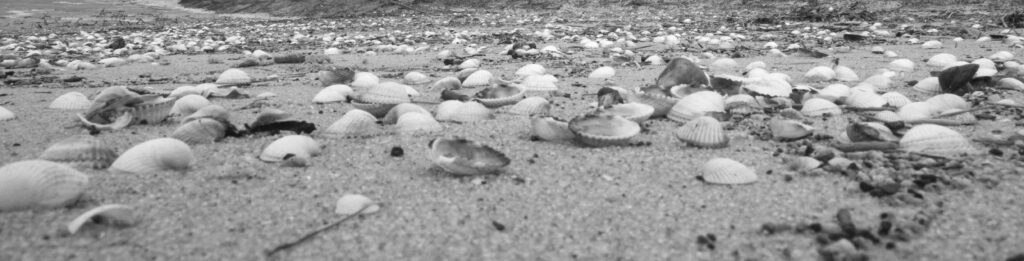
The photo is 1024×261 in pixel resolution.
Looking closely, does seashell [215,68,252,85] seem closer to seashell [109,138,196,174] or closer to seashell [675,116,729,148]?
seashell [109,138,196,174]

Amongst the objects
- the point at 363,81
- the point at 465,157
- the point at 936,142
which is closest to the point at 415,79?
the point at 363,81

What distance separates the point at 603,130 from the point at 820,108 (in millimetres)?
1341

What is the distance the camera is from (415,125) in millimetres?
3057

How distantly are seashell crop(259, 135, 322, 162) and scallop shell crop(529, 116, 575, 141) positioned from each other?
3.07ft

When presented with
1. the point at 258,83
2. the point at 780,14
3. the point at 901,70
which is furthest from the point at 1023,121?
the point at 780,14

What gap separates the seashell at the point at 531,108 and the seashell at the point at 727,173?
126 cm

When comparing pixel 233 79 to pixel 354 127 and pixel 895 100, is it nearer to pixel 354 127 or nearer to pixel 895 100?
pixel 354 127

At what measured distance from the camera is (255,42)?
379 inches

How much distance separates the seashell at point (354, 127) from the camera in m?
3.00

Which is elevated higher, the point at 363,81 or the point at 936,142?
the point at 936,142

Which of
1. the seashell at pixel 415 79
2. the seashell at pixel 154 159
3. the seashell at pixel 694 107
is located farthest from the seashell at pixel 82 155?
the seashell at pixel 415 79

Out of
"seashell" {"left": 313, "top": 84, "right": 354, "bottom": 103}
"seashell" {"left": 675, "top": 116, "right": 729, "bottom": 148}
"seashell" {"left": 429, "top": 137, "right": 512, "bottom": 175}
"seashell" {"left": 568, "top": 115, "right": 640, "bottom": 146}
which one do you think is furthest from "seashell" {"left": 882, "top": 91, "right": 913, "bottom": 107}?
"seashell" {"left": 313, "top": 84, "right": 354, "bottom": 103}

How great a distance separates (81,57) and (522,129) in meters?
6.91

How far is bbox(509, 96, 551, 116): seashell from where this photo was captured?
3402 millimetres
